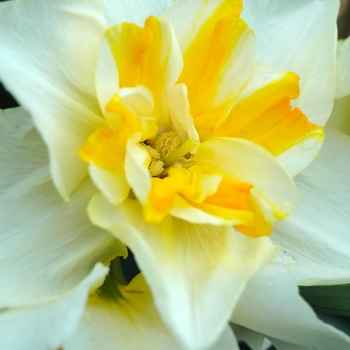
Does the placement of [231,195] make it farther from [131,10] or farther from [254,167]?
[131,10]

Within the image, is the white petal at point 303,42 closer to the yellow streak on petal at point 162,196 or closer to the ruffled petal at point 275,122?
the ruffled petal at point 275,122

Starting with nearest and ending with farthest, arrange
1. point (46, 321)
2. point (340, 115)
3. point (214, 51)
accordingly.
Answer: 1. point (46, 321)
2. point (214, 51)
3. point (340, 115)

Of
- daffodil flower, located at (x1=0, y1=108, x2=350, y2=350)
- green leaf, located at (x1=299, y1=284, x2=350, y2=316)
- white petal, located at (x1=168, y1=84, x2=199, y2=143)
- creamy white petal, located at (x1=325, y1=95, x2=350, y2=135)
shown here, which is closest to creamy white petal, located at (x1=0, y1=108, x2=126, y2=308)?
daffodil flower, located at (x1=0, y1=108, x2=350, y2=350)

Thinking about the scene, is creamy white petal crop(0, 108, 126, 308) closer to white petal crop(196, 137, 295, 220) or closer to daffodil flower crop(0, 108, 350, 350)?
daffodil flower crop(0, 108, 350, 350)

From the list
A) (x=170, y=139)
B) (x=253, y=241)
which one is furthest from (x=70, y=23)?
(x=253, y=241)

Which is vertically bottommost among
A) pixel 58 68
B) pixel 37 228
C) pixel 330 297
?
pixel 330 297

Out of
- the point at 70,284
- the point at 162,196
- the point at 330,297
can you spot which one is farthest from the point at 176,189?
the point at 330,297

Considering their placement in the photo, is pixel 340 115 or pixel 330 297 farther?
pixel 340 115

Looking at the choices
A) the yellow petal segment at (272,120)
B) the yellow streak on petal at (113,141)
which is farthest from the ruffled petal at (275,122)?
the yellow streak on petal at (113,141)
